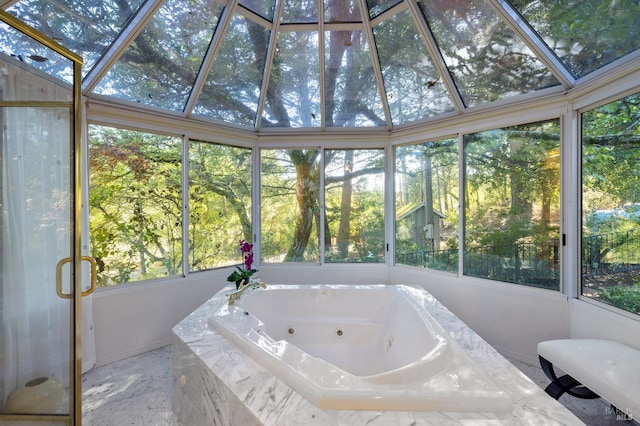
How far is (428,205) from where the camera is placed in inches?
124

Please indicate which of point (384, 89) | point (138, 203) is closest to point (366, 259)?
point (384, 89)

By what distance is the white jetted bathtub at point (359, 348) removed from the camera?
1080 mm

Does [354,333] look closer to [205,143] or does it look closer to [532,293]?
[532,293]

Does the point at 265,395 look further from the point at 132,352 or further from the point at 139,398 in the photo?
the point at 132,352

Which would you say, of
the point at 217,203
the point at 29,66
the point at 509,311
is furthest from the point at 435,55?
the point at 29,66

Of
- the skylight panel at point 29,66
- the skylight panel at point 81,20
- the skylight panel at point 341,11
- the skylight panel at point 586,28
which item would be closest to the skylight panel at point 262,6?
the skylight panel at point 341,11

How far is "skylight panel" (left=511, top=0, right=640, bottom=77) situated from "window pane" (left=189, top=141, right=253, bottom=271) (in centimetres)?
295

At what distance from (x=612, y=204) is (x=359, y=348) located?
2160 millimetres

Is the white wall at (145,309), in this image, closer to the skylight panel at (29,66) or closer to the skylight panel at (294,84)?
the skylight panel at (29,66)

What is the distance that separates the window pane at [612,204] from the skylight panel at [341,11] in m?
2.02

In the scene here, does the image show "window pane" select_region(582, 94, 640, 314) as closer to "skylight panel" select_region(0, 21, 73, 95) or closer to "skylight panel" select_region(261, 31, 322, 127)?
"skylight panel" select_region(261, 31, 322, 127)

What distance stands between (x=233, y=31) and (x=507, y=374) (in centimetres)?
311

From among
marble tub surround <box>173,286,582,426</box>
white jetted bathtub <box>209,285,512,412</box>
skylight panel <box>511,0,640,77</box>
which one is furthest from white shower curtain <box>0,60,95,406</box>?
skylight panel <box>511,0,640,77</box>

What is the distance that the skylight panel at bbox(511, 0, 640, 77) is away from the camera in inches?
67.6
